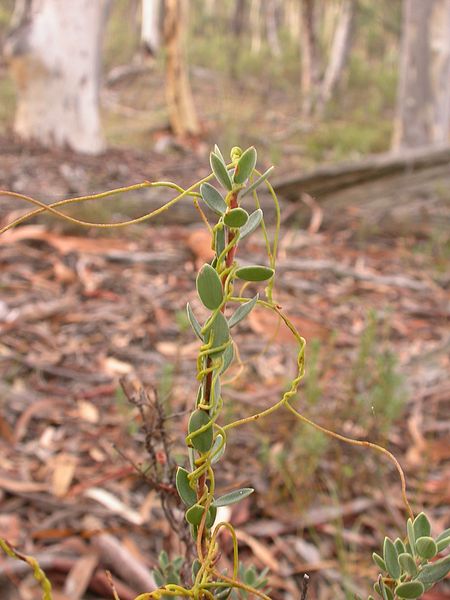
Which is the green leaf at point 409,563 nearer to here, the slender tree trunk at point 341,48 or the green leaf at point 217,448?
the green leaf at point 217,448

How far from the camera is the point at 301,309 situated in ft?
11.2

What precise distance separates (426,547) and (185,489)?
0.24 meters

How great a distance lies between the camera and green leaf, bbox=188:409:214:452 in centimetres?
65

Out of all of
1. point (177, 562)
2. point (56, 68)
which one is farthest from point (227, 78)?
point (177, 562)

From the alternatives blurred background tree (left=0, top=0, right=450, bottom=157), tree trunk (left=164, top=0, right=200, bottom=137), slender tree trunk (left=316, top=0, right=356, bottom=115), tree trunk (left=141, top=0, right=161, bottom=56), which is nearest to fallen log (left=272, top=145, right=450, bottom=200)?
blurred background tree (left=0, top=0, right=450, bottom=157)

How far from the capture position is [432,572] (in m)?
0.65

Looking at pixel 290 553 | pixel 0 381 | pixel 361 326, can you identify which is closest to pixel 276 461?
pixel 290 553

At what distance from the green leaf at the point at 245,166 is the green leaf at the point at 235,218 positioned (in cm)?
4

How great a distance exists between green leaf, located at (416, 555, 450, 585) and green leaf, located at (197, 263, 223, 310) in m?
0.32

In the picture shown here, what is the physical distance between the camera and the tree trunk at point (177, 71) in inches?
327

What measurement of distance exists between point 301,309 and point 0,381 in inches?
62.2

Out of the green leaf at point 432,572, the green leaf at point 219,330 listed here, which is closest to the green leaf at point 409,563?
the green leaf at point 432,572

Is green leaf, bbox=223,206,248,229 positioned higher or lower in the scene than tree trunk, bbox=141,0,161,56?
lower

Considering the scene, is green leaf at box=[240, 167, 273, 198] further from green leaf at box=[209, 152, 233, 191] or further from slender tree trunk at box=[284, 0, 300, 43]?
slender tree trunk at box=[284, 0, 300, 43]
